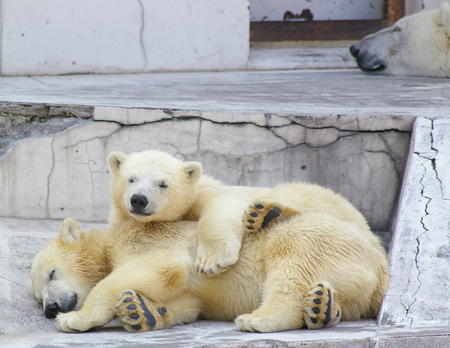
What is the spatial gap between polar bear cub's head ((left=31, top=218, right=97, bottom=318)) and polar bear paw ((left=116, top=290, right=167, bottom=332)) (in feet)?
1.32

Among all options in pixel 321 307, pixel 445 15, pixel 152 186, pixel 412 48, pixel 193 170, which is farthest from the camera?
pixel 412 48

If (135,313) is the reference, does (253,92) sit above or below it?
above

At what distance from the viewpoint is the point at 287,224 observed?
2.52 meters

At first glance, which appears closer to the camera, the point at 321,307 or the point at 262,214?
the point at 321,307

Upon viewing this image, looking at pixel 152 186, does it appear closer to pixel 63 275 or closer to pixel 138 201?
pixel 138 201

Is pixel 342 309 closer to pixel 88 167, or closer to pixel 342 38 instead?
pixel 88 167

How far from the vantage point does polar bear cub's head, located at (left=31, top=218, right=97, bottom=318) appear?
2.50m

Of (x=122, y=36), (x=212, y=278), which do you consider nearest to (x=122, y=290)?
(x=212, y=278)

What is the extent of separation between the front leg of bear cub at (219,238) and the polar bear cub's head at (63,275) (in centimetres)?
53

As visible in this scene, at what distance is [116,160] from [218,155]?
896 mm

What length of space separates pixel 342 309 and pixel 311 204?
0.57m

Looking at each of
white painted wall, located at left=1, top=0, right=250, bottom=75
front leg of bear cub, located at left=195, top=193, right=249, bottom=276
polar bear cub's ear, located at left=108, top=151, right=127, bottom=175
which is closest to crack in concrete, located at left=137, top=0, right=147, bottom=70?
white painted wall, located at left=1, top=0, right=250, bottom=75

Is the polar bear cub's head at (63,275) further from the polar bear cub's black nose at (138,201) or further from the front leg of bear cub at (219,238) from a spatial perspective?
the front leg of bear cub at (219,238)

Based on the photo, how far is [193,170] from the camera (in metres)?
2.80
